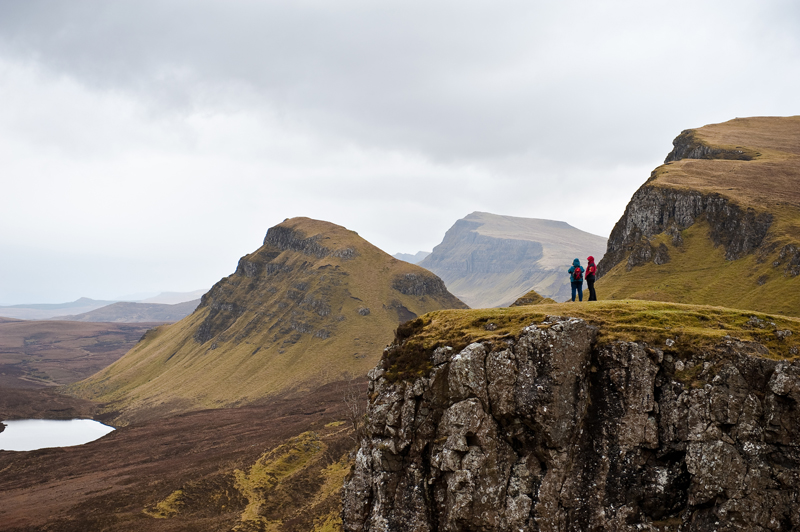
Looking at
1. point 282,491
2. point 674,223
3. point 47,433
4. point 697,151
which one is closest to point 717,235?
point 674,223

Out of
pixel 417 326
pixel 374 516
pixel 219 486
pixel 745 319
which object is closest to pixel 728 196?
pixel 745 319

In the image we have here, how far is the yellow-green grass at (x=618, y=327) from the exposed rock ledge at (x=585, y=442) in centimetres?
83

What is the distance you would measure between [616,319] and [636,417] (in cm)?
596

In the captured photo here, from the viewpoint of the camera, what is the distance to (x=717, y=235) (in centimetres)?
9988

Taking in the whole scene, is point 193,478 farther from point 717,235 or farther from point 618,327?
point 717,235

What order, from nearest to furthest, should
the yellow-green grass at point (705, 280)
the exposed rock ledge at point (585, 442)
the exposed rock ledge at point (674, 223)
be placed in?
the exposed rock ledge at point (585, 442)
the yellow-green grass at point (705, 280)
the exposed rock ledge at point (674, 223)

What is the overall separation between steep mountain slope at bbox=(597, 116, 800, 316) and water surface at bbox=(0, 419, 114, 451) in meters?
162

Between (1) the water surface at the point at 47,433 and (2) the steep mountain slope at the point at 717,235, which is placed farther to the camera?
(1) the water surface at the point at 47,433

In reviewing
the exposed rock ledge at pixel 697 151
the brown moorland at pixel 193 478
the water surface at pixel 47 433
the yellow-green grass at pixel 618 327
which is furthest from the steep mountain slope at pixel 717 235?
the water surface at pixel 47 433

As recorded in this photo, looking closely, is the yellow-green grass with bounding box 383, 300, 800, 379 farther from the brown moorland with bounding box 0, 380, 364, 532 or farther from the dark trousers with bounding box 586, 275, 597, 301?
the brown moorland with bounding box 0, 380, 364, 532

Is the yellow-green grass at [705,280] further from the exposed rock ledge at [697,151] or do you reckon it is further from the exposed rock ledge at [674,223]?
the exposed rock ledge at [697,151]

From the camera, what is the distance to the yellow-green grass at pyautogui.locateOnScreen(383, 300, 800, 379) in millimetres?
23578

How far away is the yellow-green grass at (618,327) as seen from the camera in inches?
928

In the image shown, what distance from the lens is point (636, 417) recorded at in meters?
23.5
